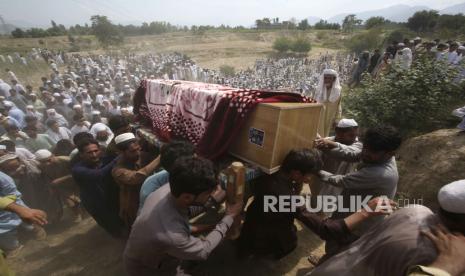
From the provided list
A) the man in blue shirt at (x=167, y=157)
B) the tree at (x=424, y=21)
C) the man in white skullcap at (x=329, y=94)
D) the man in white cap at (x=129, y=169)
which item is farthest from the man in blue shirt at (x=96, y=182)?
the tree at (x=424, y=21)

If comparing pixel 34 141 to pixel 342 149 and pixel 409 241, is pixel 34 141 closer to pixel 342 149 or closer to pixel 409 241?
pixel 342 149

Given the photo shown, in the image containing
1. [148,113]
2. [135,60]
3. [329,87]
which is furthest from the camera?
[135,60]

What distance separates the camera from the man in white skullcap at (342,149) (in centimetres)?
297

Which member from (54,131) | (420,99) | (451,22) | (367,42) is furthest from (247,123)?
(451,22)

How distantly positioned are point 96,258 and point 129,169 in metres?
1.62

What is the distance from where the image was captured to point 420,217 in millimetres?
1479

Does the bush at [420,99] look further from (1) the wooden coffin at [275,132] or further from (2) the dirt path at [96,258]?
(1) the wooden coffin at [275,132]

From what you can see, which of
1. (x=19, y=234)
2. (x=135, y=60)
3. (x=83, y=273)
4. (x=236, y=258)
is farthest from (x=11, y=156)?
(x=135, y=60)

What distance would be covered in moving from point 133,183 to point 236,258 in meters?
1.66

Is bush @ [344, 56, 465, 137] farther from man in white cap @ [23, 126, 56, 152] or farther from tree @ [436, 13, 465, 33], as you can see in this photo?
tree @ [436, 13, 465, 33]

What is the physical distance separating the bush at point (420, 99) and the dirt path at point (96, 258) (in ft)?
12.8

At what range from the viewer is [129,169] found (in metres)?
3.11

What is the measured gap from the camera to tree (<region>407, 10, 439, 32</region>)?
1624 inches

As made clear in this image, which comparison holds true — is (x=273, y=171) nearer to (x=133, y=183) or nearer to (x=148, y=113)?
(x=133, y=183)
